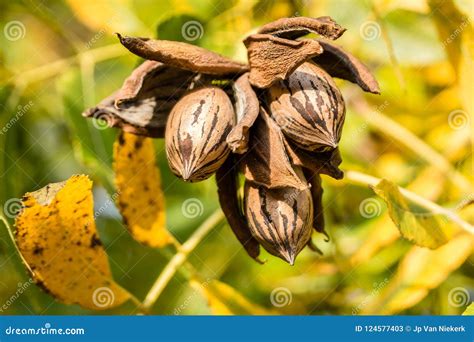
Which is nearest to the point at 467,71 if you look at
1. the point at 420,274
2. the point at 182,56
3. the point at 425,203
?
the point at 425,203

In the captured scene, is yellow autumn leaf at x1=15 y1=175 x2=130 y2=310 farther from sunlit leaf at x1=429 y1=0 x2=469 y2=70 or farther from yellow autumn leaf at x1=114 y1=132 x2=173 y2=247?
sunlit leaf at x1=429 y1=0 x2=469 y2=70

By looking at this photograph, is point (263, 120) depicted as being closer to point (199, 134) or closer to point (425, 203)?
point (199, 134)

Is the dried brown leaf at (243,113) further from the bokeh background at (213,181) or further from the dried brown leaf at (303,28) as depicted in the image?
the bokeh background at (213,181)

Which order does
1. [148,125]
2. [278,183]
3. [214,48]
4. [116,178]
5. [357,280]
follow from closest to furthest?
[278,183]
[148,125]
[116,178]
[214,48]
[357,280]

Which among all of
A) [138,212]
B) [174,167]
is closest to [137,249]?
[138,212]

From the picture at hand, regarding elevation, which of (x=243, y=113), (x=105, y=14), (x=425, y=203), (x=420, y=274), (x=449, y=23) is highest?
(x=105, y=14)

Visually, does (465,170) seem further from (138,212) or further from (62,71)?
(62,71)
